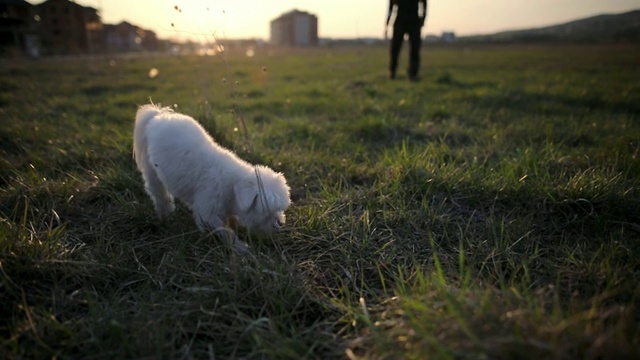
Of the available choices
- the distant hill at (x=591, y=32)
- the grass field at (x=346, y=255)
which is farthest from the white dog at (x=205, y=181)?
the distant hill at (x=591, y=32)

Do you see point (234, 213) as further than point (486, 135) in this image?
No

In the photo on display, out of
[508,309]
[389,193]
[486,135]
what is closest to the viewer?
[508,309]

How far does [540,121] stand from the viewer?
542 centimetres

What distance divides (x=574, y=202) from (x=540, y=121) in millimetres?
3382

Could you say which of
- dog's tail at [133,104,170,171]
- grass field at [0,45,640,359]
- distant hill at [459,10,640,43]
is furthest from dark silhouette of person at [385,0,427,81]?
distant hill at [459,10,640,43]

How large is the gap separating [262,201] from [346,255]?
24.8 inches

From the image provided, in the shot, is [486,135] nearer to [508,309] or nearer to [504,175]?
[504,175]

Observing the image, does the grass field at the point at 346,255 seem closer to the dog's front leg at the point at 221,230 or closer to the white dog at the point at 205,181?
the dog's front leg at the point at 221,230

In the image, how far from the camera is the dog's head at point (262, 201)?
229 cm

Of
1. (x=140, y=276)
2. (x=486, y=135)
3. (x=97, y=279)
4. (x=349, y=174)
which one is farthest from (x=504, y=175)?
(x=97, y=279)

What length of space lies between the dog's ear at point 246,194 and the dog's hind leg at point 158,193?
0.74 meters

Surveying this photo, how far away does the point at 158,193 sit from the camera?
9.61 ft

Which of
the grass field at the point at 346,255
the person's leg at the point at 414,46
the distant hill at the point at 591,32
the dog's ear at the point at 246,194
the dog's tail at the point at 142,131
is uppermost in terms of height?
the distant hill at the point at 591,32

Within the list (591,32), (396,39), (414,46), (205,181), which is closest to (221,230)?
(205,181)
